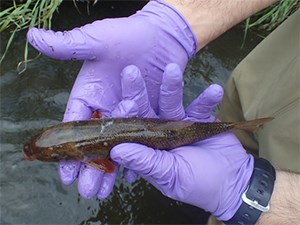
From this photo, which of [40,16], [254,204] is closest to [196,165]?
[254,204]

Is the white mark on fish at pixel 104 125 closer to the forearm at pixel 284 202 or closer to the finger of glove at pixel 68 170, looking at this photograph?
the finger of glove at pixel 68 170

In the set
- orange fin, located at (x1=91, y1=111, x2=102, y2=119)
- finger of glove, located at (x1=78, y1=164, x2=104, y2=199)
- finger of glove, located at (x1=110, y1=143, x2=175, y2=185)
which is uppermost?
orange fin, located at (x1=91, y1=111, x2=102, y2=119)

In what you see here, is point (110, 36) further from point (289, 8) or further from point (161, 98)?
point (289, 8)

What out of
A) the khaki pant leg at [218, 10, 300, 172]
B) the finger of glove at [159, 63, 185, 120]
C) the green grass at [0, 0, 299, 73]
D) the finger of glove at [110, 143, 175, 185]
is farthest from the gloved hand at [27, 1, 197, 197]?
the green grass at [0, 0, 299, 73]

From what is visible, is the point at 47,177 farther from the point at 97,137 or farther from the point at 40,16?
the point at 40,16

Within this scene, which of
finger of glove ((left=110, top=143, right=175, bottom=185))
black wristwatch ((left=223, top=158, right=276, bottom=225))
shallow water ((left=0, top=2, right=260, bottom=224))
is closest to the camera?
finger of glove ((left=110, top=143, right=175, bottom=185))

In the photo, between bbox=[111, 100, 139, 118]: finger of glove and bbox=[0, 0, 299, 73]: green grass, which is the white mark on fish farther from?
bbox=[0, 0, 299, 73]: green grass

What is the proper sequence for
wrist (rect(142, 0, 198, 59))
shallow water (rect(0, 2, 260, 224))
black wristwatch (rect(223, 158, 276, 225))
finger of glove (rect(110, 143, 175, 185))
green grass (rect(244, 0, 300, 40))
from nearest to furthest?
1. finger of glove (rect(110, 143, 175, 185))
2. black wristwatch (rect(223, 158, 276, 225))
3. wrist (rect(142, 0, 198, 59))
4. shallow water (rect(0, 2, 260, 224))
5. green grass (rect(244, 0, 300, 40))
